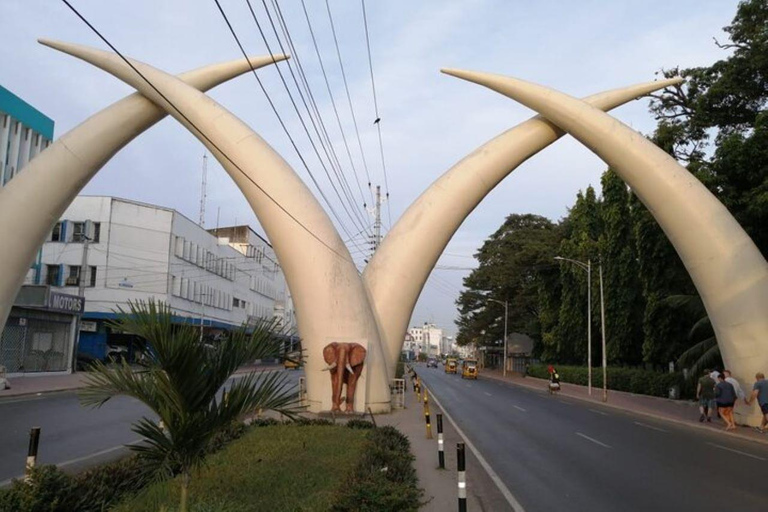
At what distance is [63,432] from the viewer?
1527cm

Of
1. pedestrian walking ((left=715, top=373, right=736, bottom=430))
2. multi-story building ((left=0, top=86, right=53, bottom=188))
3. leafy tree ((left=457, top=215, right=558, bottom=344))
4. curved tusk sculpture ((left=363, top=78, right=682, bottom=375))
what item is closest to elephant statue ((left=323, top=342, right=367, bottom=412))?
curved tusk sculpture ((left=363, top=78, right=682, bottom=375))

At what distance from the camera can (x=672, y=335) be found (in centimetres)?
3566

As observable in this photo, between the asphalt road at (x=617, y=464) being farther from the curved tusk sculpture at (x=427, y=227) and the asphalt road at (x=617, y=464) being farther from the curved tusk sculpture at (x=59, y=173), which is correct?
the curved tusk sculpture at (x=59, y=173)

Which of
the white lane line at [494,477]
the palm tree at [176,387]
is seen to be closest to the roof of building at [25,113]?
the white lane line at [494,477]

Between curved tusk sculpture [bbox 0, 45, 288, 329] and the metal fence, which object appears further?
the metal fence

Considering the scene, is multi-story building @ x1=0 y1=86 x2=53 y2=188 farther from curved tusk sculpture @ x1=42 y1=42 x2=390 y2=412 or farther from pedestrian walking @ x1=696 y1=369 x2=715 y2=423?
pedestrian walking @ x1=696 y1=369 x2=715 y2=423

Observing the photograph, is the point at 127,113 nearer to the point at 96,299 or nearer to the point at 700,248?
the point at 700,248

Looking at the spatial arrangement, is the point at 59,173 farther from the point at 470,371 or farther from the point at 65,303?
the point at 470,371

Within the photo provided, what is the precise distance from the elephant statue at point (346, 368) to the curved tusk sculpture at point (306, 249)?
62 centimetres

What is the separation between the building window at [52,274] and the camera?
46.0 m

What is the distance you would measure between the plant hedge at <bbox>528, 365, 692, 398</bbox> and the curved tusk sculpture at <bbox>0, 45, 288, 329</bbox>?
76.9ft

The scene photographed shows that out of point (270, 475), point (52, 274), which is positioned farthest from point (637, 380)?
point (52, 274)

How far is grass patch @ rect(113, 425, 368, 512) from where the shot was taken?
705 cm

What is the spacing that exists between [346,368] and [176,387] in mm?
13973
